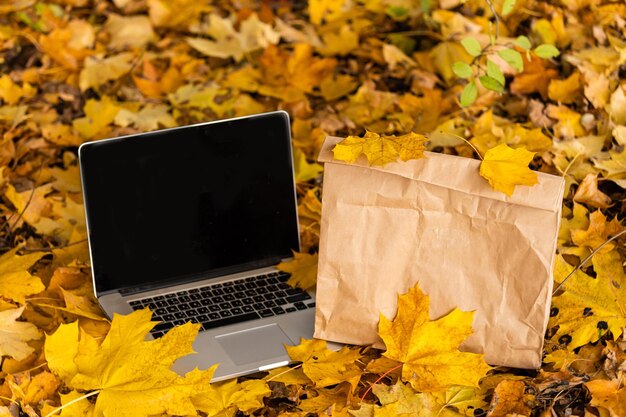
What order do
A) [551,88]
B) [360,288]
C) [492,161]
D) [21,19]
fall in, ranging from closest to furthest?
1. [492,161]
2. [360,288]
3. [551,88]
4. [21,19]

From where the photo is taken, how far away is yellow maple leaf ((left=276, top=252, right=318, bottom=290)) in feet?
4.96

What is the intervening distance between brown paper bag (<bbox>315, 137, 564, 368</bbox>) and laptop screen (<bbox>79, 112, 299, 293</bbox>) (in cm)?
26

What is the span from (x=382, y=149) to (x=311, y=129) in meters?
0.78

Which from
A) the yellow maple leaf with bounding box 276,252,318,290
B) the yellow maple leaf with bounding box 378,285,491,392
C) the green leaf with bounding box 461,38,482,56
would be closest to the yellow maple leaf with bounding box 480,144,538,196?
the yellow maple leaf with bounding box 378,285,491,392

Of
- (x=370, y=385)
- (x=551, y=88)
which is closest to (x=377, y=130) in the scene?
(x=551, y=88)

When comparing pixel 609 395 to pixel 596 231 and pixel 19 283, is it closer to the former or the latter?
pixel 596 231

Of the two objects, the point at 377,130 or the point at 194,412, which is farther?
the point at 377,130

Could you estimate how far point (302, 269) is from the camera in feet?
5.01

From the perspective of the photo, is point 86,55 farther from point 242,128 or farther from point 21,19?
point 242,128

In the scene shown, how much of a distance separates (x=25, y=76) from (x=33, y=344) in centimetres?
103

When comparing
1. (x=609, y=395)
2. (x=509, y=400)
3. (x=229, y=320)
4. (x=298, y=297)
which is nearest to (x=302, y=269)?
(x=298, y=297)

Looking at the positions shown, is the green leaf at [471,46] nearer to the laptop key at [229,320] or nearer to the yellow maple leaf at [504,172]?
the yellow maple leaf at [504,172]

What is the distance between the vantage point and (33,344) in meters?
1.45

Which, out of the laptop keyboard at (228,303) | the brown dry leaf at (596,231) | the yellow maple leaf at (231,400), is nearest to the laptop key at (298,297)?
the laptop keyboard at (228,303)
